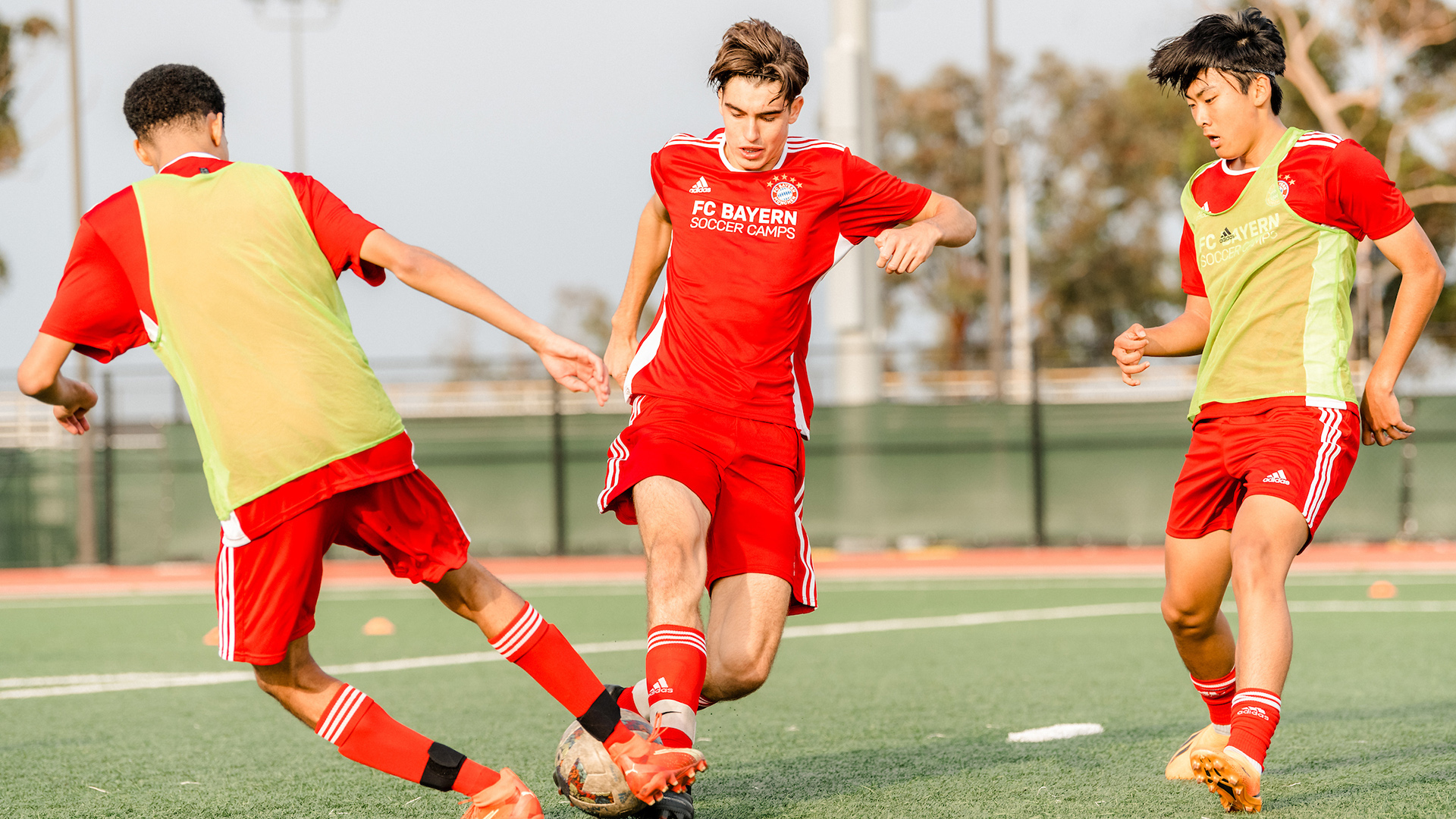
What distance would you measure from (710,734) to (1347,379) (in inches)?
110

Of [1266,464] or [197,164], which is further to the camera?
[1266,464]

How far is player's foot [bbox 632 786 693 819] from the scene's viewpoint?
3750 mm

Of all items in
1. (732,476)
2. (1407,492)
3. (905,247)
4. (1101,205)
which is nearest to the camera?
(905,247)

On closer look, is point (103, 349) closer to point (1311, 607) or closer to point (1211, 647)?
point (1211, 647)

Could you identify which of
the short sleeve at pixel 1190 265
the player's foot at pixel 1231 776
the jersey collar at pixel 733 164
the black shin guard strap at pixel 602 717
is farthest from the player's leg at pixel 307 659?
the short sleeve at pixel 1190 265

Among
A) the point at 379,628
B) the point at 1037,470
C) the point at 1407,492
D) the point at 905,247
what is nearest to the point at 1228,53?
the point at 905,247

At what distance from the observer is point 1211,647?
4473mm

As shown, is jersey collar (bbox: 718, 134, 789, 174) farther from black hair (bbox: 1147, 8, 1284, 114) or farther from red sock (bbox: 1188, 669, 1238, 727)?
red sock (bbox: 1188, 669, 1238, 727)

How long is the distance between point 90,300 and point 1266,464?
3.29 metres

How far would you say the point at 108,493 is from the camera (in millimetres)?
17719

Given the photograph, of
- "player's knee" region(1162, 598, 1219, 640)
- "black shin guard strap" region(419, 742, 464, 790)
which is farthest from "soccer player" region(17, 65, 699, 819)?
"player's knee" region(1162, 598, 1219, 640)

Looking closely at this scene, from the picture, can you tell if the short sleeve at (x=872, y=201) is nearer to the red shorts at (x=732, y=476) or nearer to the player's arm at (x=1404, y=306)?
the red shorts at (x=732, y=476)

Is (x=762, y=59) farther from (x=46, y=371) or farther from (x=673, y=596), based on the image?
(x=46, y=371)

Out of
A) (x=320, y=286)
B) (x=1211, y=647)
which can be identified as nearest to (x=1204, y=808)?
(x=1211, y=647)
